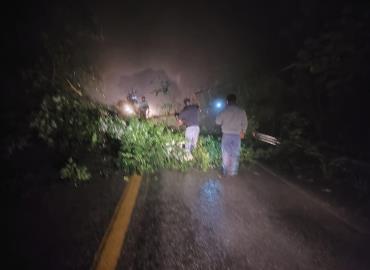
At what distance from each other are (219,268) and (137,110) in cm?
1374

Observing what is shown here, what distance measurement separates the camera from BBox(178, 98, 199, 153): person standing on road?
954 cm

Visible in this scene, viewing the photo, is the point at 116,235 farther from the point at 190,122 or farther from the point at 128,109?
the point at 128,109

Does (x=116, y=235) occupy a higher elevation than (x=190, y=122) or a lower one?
lower

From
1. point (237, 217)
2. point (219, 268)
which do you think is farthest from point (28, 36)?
point (219, 268)

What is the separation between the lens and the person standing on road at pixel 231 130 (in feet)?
27.2

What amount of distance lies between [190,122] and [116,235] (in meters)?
5.80

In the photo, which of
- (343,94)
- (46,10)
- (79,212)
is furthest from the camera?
(343,94)

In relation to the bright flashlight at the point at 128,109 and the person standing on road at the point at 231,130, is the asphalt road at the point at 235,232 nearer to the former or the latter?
the person standing on road at the point at 231,130

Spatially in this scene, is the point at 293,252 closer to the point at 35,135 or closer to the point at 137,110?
the point at 35,135

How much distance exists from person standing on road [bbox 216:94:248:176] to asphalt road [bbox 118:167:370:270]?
1.37 meters

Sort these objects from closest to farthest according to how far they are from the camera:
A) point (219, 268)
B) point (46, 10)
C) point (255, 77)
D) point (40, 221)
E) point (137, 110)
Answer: point (219, 268) < point (40, 221) < point (46, 10) < point (137, 110) < point (255, 77)

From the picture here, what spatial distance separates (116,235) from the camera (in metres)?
4.10

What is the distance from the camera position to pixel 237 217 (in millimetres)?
5188

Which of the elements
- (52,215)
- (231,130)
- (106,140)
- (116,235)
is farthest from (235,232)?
(106,140)
